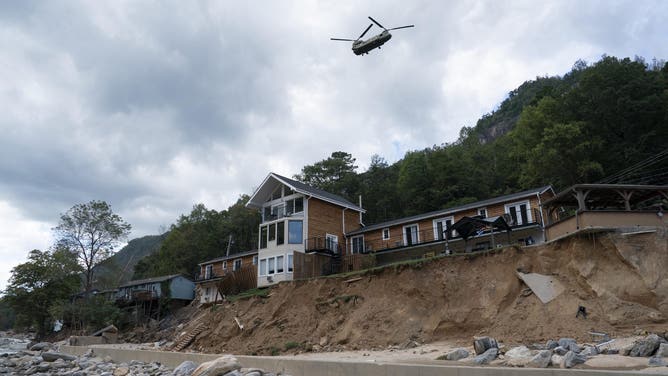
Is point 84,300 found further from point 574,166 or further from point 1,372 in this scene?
point 574,166

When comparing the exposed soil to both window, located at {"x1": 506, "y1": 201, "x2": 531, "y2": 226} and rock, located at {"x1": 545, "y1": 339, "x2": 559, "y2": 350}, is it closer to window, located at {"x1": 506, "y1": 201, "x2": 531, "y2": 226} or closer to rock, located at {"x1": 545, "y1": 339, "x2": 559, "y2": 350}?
rock, located at {"x1": 545, "y1": 339, "x2": 559, "y2": 350}

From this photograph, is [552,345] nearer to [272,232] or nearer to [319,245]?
[319,245]

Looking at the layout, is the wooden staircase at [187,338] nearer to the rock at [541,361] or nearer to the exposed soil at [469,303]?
the exposed soil at [469,303]

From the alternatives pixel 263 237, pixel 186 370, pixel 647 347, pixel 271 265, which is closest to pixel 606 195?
pixel 647 347

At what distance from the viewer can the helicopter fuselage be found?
54.1 feet

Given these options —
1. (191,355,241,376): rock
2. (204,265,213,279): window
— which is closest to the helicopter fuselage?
(191,355,241,376): rock

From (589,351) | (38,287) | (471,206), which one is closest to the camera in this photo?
(589,351)

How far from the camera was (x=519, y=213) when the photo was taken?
27.1m

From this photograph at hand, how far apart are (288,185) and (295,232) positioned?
3.61 meters

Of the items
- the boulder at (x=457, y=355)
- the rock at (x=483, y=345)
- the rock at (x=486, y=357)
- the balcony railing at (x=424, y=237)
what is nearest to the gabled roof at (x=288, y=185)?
the balcony railing at (x=424, y=237)

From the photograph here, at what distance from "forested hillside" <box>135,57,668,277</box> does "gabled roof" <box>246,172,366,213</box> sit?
13111 mm

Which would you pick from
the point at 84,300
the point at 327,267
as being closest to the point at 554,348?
the point at 327,267

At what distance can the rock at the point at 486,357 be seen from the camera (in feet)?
41.0

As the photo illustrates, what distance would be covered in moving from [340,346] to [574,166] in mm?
25955
